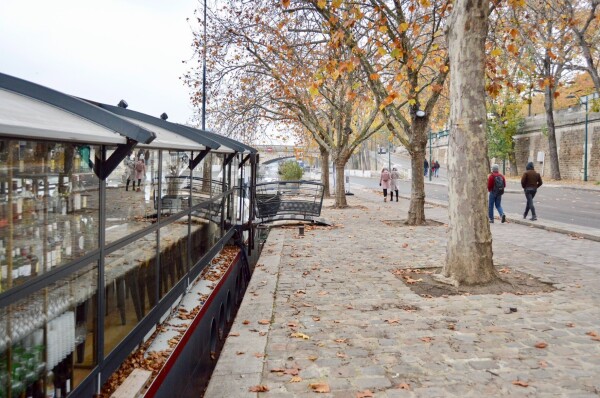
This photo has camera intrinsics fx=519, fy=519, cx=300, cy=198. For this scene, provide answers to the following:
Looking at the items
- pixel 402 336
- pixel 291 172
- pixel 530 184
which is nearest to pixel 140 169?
pixel 402 336

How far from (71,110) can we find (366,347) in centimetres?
321

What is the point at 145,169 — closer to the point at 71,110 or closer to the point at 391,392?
the point at 71,110

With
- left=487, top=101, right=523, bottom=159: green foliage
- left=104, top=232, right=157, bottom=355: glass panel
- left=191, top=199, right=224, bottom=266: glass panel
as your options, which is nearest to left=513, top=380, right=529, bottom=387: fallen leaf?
left=104, top=232, right=157, bottom=355: glass panel

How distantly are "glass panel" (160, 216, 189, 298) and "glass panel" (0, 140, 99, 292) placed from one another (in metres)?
1.97

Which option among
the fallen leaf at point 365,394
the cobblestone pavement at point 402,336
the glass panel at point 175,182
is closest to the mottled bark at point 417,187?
the cobblestone pavement at point 402,336

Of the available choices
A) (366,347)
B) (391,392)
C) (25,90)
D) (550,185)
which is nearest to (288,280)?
(366,347)

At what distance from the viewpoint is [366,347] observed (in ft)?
15.8

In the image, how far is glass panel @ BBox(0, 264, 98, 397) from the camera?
102 inches

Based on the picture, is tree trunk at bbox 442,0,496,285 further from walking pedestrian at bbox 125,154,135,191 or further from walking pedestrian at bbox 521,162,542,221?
walking pedestrian at bbox 521,162,542,221

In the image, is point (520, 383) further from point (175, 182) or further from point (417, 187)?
point (417, 187)

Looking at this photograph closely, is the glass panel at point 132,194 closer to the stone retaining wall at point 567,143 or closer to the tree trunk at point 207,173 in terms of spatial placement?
the tree trunk at point 207,173

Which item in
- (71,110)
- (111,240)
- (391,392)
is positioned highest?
(71,110)

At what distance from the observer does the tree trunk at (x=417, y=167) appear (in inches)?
548

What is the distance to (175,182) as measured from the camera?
6094mm
